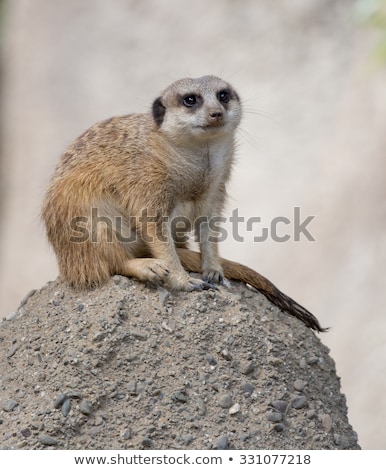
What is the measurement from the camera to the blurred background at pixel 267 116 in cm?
691

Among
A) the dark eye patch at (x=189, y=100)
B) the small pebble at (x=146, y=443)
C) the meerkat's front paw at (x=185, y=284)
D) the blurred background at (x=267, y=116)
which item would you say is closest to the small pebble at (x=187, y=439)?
the small pebble at (x=146, y=443)

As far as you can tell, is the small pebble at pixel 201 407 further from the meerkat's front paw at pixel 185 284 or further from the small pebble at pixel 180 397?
the meerkat's front paw at pixel 185 284

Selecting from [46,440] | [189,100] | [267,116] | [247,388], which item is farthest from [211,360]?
[267,116]

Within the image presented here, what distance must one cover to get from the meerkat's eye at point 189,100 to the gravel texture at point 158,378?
0.74 meters

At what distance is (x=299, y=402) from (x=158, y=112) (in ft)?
4.21

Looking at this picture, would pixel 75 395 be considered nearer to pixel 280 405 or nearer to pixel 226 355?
pixel 226 355

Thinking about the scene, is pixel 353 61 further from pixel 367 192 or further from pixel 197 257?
pixel 197 257

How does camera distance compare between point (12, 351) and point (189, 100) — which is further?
point (189, 100)

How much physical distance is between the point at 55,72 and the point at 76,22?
0.79 m

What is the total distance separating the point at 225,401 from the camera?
9.91 feet

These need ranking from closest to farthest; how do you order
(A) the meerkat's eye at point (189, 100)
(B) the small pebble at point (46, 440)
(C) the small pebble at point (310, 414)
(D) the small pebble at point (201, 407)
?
1. (B) the small pebble at point (46, 440)
2. (D) the small pebble at point (201, 407)
3. (C) the small pebble at point (310, 414)
4. (A) the meerkat's eye at point (189, 100)

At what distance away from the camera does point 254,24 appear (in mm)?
10750

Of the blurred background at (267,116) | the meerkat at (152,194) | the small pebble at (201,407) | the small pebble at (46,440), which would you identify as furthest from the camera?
the blurred background at (267,116)

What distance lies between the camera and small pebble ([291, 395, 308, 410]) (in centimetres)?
311
